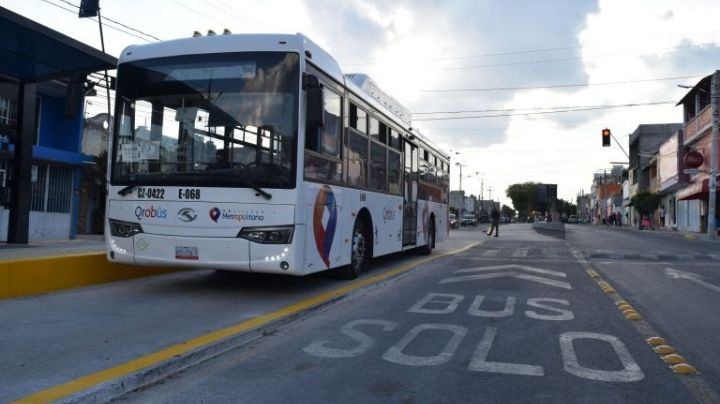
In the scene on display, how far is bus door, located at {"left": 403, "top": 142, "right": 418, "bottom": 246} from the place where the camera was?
12523 millimetres

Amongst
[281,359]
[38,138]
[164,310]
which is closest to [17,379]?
[281,359]

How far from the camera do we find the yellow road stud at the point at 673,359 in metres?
4.96

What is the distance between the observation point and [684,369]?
472 centimetres

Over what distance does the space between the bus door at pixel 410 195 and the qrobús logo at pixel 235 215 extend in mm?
5871

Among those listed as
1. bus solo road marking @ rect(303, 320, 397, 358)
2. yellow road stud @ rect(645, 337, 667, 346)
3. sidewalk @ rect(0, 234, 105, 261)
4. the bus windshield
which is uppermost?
the bus windshield

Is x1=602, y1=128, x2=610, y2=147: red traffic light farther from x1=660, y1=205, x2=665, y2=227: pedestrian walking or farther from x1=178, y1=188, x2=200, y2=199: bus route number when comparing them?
x1=660, y1=205, x2=665, y2=227: pedestrian walking

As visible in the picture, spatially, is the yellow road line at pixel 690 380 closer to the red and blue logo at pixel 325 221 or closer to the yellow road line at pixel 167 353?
the yellow road line at pixel 167 353

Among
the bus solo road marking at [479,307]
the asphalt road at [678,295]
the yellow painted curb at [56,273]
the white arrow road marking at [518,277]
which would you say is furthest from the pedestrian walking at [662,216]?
the yellow painted curb at [56,273]

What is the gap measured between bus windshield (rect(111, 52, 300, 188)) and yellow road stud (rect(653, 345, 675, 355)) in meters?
4.24

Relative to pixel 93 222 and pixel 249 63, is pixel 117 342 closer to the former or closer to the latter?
pixel 249 63

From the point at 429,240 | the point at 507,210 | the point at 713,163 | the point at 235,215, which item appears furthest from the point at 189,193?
the point at 507,210

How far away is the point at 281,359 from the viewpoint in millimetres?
4945

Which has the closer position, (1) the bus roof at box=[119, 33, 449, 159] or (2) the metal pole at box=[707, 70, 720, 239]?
(1) the bus roof at box=[119, 33, 449, 159]

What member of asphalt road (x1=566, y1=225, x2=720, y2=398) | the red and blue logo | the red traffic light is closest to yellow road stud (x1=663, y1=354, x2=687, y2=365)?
asphalt road (x1=566, y1=225, x2=720, y2=398)
